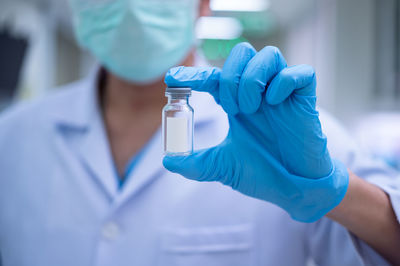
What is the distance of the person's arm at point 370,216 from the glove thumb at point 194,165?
28cm

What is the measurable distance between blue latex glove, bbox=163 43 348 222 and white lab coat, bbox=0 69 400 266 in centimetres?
25

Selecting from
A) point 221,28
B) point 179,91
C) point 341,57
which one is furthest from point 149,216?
point 221,28

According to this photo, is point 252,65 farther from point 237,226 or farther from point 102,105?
point 102,105

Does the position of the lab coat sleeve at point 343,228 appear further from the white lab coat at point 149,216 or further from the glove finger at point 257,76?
the glove finger at point 257,76

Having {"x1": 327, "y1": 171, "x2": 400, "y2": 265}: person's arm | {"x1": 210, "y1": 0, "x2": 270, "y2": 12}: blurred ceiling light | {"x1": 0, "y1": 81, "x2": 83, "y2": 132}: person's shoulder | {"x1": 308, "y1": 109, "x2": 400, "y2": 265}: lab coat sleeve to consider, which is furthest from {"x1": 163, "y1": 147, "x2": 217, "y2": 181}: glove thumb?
{"x1": 210, "y1": 0, "x2": 270, "y2": 12}: blurred ceiling light

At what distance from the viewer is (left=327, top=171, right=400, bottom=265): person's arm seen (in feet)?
2.25

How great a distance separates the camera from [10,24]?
8.48 feet

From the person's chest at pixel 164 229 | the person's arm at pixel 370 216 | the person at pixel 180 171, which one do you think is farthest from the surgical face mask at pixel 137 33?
the person's arm at pixel 370 216

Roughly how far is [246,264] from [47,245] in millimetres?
563

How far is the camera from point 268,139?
0.66 metres

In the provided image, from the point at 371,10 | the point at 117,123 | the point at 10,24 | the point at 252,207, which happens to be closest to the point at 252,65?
the point at 252,207

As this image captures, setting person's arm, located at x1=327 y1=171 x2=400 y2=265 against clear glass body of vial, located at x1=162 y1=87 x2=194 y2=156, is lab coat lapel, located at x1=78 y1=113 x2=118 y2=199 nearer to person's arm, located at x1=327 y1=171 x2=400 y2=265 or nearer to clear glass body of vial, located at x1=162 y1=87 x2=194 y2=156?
clear glass body of vial, located at x1=162 y1=87 x2=194 y2=156

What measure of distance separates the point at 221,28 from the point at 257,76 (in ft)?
16.2

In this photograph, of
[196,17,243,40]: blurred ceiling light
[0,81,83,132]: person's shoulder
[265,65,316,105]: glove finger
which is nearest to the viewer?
[265,65,316,105]: glove finger
